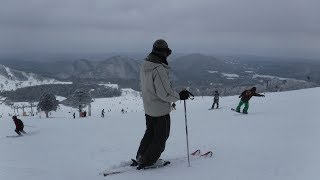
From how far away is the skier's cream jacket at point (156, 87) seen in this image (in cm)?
659

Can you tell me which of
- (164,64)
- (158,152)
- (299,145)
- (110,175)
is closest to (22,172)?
(110,175)

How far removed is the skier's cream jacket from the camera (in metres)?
6.59

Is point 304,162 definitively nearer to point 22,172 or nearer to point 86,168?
point 86,168

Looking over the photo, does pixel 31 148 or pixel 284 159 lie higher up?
pixel 284 159

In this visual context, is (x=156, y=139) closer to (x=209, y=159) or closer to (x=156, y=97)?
(x=156, y=97)

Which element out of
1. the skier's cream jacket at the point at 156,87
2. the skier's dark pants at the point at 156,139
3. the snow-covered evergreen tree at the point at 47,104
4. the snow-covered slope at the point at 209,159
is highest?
the skier's cream jacket at the point at 156,87

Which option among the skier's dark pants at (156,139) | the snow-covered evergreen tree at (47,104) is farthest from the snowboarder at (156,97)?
the snow-covered evergreen tree at (47,104)

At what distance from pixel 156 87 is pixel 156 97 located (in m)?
0.30

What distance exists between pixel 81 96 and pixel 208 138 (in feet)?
254

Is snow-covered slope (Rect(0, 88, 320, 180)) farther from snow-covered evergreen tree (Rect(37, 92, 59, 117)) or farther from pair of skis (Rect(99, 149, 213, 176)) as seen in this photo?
snow-covered evergreen tree (Rect(37, 92, 59, 117))

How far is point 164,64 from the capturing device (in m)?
6.69

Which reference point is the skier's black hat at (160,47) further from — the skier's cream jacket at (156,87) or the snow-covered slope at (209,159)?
the snow-covered slope at (209,159)

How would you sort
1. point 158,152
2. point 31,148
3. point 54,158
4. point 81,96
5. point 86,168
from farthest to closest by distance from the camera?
point 81,96 → point 31,148 → point 54,158 → point 86,168 → point 158,152

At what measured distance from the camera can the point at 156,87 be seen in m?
6.61
